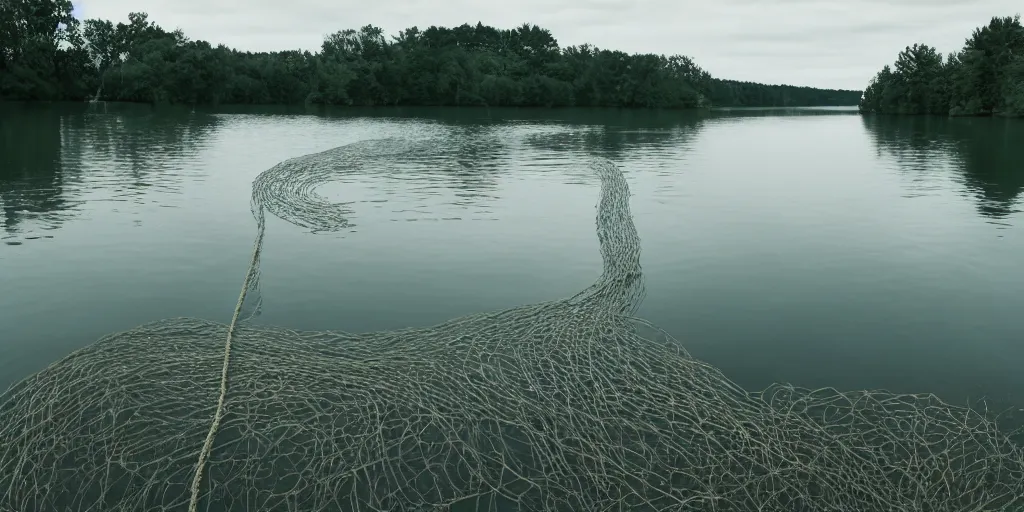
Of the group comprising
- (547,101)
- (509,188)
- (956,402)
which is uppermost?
(547,101)

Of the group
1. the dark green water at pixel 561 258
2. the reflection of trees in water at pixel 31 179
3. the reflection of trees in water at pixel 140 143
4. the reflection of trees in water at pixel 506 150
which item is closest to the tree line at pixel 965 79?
the reflection of trees in water at pixel 506 150

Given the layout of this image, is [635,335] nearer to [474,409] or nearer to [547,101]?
[474,409]

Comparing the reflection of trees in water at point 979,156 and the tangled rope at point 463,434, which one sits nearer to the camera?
the tangled rope at point 463,434

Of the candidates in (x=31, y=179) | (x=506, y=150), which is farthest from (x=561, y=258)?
(x=506, y=150)

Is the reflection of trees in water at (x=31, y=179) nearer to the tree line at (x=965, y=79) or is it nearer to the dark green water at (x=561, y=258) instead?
the dark green water at (x=561, y=258)

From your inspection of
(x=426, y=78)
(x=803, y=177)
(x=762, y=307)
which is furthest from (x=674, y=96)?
(x=762, y=307)
